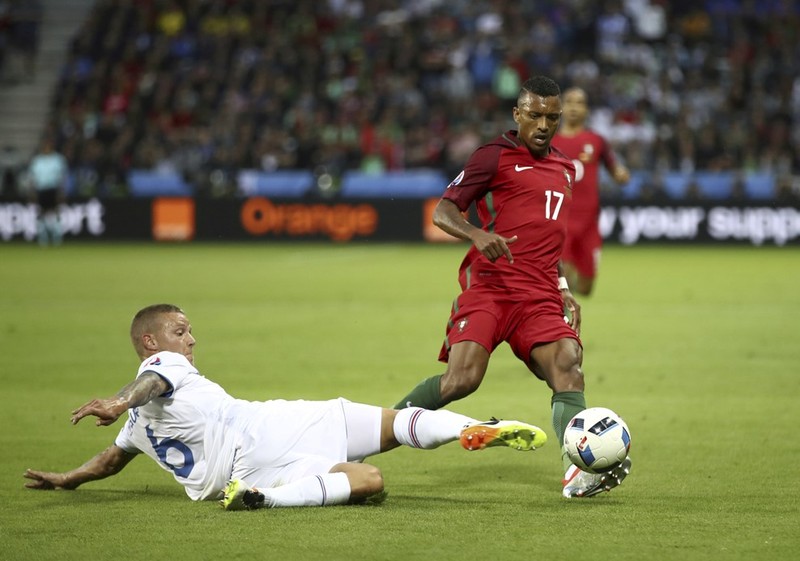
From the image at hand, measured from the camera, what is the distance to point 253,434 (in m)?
5.78

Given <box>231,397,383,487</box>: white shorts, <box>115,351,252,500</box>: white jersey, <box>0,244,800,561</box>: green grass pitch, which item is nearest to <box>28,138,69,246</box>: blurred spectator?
<box>0,244,800,561</box>: green grass pitch

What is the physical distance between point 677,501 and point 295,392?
4.19m

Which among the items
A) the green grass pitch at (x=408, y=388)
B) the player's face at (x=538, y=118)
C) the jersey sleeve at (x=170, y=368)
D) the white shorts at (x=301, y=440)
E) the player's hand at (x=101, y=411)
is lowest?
the green grass pitch at (x=408, y=388)

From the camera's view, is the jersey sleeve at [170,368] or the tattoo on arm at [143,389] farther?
the jersey sleeve at [170,368]

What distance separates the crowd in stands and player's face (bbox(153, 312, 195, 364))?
71.2 feet

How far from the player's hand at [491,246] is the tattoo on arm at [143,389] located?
1677 millimetres

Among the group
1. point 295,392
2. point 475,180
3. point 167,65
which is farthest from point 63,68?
point 475,180

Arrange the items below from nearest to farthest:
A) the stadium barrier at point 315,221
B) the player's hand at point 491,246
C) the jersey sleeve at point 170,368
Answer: the jersey sleeve at point 170,368 < the player's hand at point 491,246 < the stadium barrier at point 315,221

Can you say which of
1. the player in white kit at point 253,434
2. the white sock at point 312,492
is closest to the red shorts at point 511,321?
the player in white kit at point 253,434

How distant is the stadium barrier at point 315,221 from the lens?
26297 mm

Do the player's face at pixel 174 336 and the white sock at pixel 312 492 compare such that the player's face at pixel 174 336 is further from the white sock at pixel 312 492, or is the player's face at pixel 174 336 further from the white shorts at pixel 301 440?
the white sock at pixel 312 492

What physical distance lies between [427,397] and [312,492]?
0.99 m

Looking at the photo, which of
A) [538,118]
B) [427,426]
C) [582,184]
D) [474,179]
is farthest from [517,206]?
[582,184]

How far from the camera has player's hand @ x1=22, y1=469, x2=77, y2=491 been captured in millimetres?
6160
